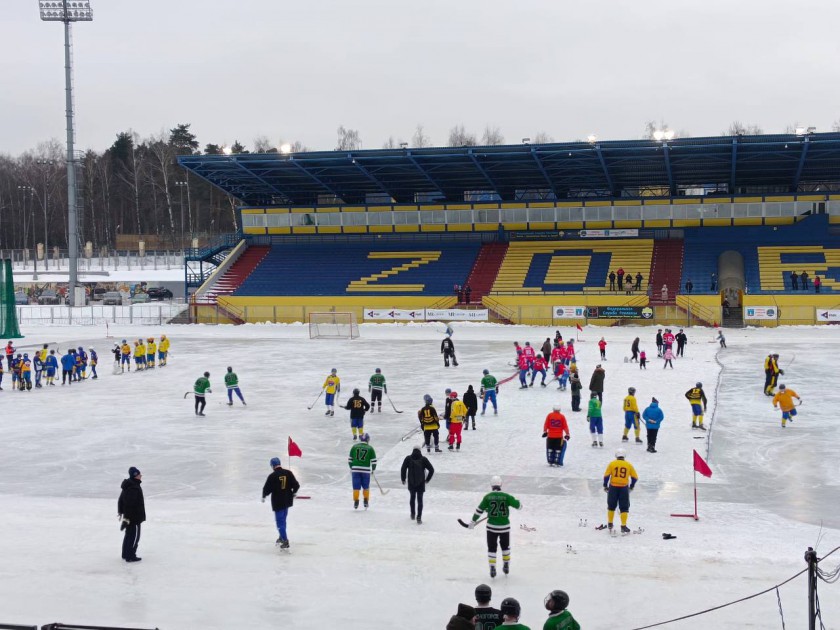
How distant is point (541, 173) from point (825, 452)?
46.2 m

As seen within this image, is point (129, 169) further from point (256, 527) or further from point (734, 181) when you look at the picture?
point (256, 527)

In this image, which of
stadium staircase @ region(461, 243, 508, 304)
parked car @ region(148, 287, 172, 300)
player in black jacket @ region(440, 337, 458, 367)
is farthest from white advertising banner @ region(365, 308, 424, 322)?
parked car @ region(148, 287, 172, 300)

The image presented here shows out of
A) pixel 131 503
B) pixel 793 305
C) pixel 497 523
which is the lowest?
pixel 497 523

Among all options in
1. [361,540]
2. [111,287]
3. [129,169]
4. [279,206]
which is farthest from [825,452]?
[129,169]

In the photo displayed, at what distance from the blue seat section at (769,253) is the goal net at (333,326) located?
71.9 feet

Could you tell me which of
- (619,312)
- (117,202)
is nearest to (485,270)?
(619,312)

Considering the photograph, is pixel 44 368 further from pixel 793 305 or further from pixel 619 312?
pixel 793 305

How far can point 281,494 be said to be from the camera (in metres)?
12.6

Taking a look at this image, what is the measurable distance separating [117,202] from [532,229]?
75500 mm

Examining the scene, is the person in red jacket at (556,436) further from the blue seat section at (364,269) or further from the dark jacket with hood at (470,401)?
the blue seat section at (364,269)

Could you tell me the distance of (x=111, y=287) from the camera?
271ft

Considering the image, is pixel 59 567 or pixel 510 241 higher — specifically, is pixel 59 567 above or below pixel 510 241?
below

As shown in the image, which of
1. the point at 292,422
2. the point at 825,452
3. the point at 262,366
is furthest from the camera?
the point at 262,366

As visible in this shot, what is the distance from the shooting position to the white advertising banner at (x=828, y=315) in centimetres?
4866
